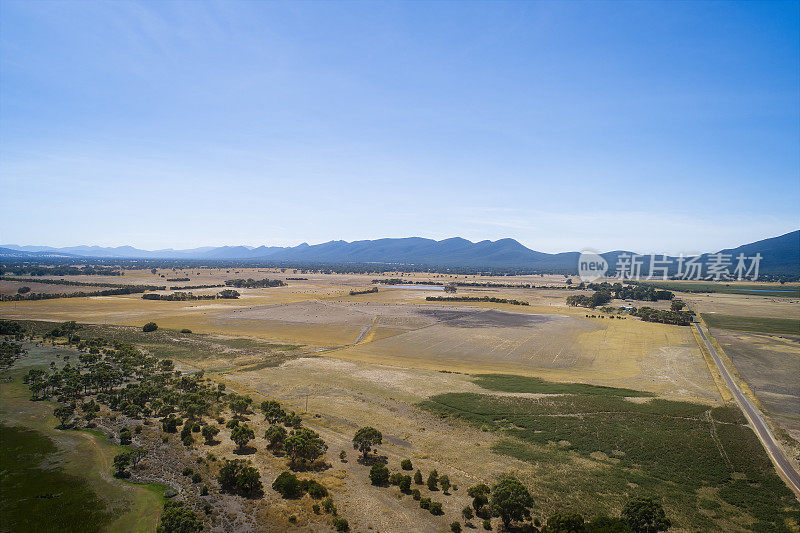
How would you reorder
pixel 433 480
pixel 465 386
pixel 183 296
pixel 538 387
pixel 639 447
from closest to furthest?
pixel 433 480, pixel 639 447, pixel 538 387, pixel 465 386, pixel 183 296

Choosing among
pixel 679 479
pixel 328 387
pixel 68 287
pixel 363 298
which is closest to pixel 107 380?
pixel 328 387

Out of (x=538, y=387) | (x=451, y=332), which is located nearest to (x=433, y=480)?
(x=538, y=387)

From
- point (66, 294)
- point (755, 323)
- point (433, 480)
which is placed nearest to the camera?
point (433, 480)

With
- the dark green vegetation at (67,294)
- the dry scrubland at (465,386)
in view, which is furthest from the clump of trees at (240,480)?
the dark green vegetation at (67,294)

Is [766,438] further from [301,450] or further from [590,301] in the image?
[590,301]

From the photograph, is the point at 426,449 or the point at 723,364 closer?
the point at 426,449

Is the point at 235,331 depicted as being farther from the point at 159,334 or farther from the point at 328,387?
the point at 328,387
